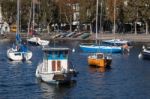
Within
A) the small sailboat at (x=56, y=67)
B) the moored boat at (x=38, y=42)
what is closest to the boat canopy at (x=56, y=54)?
the small sailboat at (x=56, y=67)

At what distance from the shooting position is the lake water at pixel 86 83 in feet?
201

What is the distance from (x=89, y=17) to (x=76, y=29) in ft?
52.1

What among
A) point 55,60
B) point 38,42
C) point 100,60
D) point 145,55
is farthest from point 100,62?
point 38,42

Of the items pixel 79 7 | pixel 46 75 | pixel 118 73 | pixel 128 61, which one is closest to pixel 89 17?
pixel 79 7

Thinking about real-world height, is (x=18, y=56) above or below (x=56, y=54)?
below

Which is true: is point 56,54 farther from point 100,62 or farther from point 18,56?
point 18,56

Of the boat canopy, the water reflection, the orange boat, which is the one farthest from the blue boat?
the boat canopy

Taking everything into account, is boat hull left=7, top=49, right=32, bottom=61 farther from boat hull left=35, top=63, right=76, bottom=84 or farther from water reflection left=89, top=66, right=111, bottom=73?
boat hull left=35, top=63, right=76, bottom=84

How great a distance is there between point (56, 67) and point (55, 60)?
86 centimetres

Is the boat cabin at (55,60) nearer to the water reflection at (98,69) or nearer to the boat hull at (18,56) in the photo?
the water reflection at (98,69)

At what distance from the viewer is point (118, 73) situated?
82.9 metres

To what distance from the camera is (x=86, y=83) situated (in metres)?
70.6

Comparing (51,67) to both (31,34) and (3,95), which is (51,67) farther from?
(31,34)

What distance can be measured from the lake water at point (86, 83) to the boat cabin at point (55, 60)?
6.14 ft
